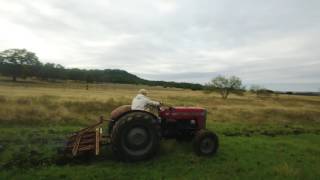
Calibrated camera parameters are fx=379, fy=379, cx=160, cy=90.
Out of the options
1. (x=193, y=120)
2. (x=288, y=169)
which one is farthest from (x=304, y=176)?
(x=193, y=120)

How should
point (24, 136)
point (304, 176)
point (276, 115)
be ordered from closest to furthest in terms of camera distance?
point (304, 176), point (24, 136), point (276, 115)

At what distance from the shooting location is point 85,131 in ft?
38.1

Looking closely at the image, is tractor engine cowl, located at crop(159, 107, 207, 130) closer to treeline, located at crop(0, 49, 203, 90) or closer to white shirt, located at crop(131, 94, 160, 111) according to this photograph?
white shirt, located at crop(131, 94, 160, 111)

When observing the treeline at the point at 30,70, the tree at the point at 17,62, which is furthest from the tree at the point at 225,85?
the tree at the point at 17,62

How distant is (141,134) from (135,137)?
0.67 ft

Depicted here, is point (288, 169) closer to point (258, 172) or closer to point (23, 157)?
point (258, 172)

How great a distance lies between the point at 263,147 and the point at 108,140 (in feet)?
20.2

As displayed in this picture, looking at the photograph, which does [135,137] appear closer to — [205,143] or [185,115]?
[185,115]

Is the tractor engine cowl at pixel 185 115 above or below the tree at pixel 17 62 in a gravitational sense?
below

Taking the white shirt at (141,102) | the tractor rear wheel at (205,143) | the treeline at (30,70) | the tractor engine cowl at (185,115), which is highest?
the treeline at (30,70)

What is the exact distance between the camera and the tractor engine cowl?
12.3 metres

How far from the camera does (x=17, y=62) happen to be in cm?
9325

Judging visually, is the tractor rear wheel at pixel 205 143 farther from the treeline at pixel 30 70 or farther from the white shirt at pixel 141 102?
the treeline at pixel 30 70

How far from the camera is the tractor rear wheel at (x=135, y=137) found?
1090cm
